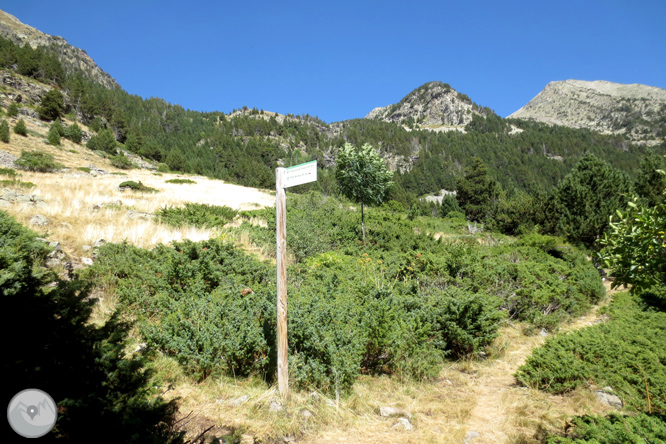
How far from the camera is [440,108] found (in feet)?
575

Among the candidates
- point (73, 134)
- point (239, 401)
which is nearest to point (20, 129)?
point (73, 134)

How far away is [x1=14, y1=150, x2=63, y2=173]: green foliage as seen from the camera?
19.8 m

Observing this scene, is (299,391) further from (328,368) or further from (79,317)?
(79,317)

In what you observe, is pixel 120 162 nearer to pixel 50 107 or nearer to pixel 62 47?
pixel 50 107

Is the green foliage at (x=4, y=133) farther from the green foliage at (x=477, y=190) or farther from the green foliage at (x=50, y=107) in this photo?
the green foliage at (x=477, y=190)

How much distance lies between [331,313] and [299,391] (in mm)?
1023

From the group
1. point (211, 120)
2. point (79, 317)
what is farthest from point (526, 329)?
point (211, 120)

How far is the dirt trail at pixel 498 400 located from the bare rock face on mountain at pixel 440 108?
157 m

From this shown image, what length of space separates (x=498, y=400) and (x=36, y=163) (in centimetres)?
2698

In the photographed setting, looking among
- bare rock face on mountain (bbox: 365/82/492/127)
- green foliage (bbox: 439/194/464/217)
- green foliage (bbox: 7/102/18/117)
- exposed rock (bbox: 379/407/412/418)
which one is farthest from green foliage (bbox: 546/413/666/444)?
bare rock face on mountain (bbox: 365/82/492/127)

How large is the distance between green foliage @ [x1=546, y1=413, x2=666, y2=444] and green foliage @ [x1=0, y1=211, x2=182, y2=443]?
2.94 m

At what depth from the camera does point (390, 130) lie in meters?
127

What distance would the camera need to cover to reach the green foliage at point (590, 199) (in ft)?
43.2

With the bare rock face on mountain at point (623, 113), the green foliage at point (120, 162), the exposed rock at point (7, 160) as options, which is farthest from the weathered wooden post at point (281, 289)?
the bare rock face on mountain at point (623, 113)
